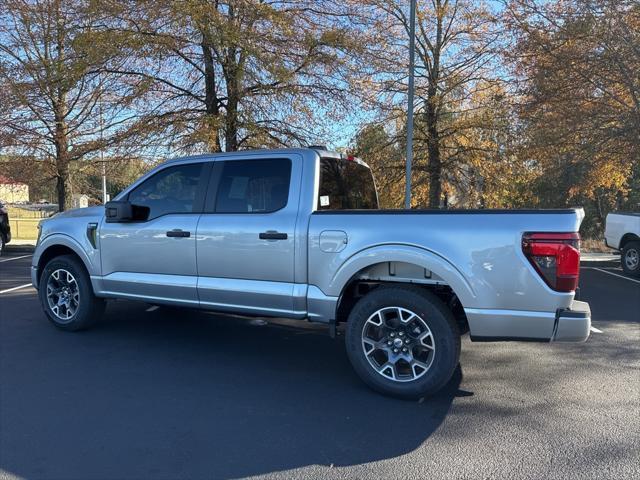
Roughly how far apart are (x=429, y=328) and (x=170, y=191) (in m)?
2.94

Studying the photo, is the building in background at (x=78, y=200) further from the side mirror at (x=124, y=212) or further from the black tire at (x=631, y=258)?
the black tire at (x=631, y=258)

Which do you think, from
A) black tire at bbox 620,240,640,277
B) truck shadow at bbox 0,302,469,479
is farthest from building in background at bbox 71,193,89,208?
black tire at bbox 620,240,640,277

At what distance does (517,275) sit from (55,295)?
5.01 m

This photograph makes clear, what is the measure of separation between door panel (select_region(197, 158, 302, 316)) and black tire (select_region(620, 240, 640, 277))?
388 inches

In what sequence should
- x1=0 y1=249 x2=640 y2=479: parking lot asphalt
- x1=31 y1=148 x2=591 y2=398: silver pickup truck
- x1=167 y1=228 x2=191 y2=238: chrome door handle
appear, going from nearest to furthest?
x1=0 y1=249 x2=640 y2=479: parking lot asphalt → x1=31 y1=148 x2=591 y2=398: silver pickup truck → x1=167 y1=228 x2=191 y2=238: chrome door handle

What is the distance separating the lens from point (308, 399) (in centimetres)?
407

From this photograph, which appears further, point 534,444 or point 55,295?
point 55,295

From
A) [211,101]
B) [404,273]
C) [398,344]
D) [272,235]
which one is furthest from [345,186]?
[211,101]

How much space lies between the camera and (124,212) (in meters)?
5.18

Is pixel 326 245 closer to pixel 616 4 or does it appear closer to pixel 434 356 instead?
pixel 434 356

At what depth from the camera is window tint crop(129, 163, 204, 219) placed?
5176 millimetres

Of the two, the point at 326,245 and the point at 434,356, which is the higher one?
the point at 326,245

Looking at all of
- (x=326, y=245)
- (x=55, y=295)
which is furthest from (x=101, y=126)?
(x=326, y=245)

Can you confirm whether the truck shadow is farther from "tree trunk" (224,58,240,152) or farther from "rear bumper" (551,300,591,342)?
"tree trunk" (224,58,240,152)
